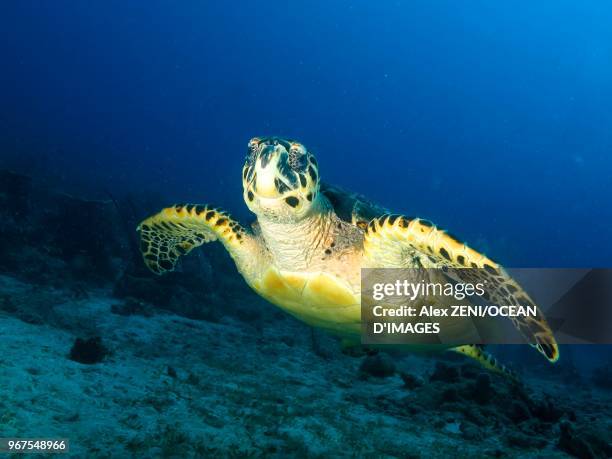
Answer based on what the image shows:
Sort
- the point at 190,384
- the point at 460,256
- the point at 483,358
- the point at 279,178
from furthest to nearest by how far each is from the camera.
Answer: the point at 483,358, the point at 190,384, the point at 279,178, the point at 460,256

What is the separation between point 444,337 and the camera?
4.57 m

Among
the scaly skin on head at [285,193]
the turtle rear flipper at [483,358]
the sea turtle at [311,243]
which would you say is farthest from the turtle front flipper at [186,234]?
the turtle rear flipper at [483,358]

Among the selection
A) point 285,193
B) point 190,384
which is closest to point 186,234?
point 190,384

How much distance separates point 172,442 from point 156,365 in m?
1.65

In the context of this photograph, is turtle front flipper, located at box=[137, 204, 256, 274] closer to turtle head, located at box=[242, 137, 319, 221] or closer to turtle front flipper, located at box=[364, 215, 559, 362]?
turtle head, located at box=[242, 137, 319, 221]

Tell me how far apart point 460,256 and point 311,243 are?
146 cm

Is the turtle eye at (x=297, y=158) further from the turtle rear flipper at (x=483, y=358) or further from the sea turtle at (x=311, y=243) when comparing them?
the turtle rear flipper at (x=483, y=358)

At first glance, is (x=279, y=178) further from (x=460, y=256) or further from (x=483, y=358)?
(x=483, y=358)

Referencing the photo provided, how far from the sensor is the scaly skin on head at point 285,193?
2869 mm

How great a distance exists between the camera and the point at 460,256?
2762 millimetres

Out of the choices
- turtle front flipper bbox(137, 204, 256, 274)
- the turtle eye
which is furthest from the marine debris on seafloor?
the turtle eye

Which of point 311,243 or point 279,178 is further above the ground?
point 279,178

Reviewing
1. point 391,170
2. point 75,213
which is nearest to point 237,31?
point 391,170

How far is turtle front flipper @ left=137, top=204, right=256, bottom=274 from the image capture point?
4.36 m
